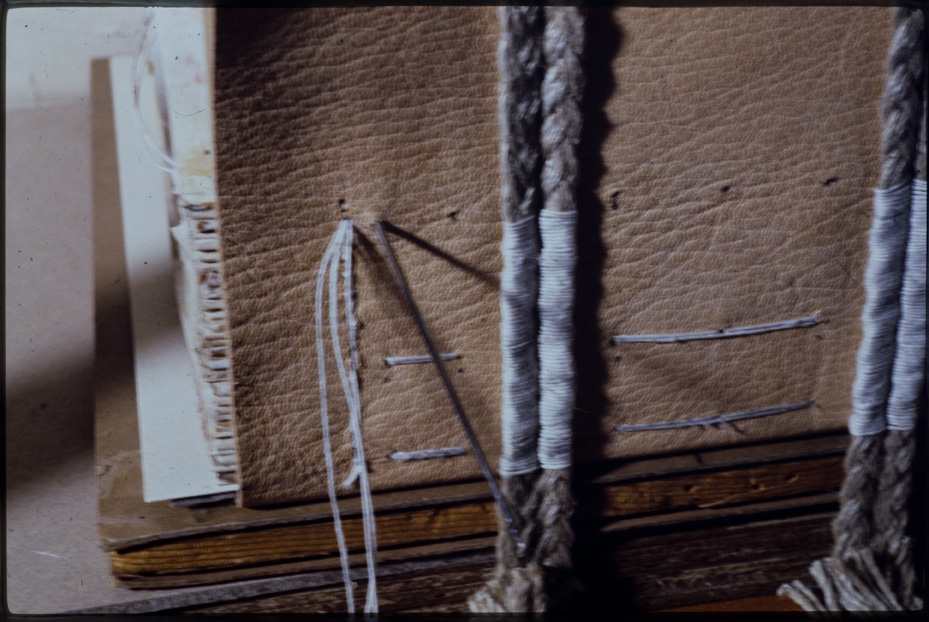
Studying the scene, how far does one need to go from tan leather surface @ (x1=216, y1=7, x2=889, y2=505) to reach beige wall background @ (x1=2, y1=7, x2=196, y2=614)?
271mm

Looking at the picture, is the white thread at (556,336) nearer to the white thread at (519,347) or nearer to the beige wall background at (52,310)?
the white thread at (519,347)

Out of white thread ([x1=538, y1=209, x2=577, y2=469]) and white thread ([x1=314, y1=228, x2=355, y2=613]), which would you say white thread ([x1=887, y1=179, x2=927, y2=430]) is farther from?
white thread ([x1=314, y1=228, x2=355, y2=613])

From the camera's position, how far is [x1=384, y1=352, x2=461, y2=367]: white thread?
0.76 m

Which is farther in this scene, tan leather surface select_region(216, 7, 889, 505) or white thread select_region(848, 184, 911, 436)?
white thread select_region(848, 184, 911, 436)

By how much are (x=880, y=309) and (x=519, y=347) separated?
0.39m

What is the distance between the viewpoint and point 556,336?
76 centimetres

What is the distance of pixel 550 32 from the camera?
694 mm

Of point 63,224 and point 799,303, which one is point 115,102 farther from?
point 799,303

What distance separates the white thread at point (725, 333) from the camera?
81 centimetres

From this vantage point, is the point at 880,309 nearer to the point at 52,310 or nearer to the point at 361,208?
the point at 361,208

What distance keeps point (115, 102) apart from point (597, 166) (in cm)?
106

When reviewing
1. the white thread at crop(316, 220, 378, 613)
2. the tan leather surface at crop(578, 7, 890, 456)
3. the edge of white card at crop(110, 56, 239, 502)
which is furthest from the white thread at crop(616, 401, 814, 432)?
the edge of white card at crop(110, 56, 239, 502)

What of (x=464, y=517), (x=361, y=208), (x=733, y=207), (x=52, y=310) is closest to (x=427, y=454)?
(x=464, y=517)

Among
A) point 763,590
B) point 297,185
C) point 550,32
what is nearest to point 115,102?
point 297,185
